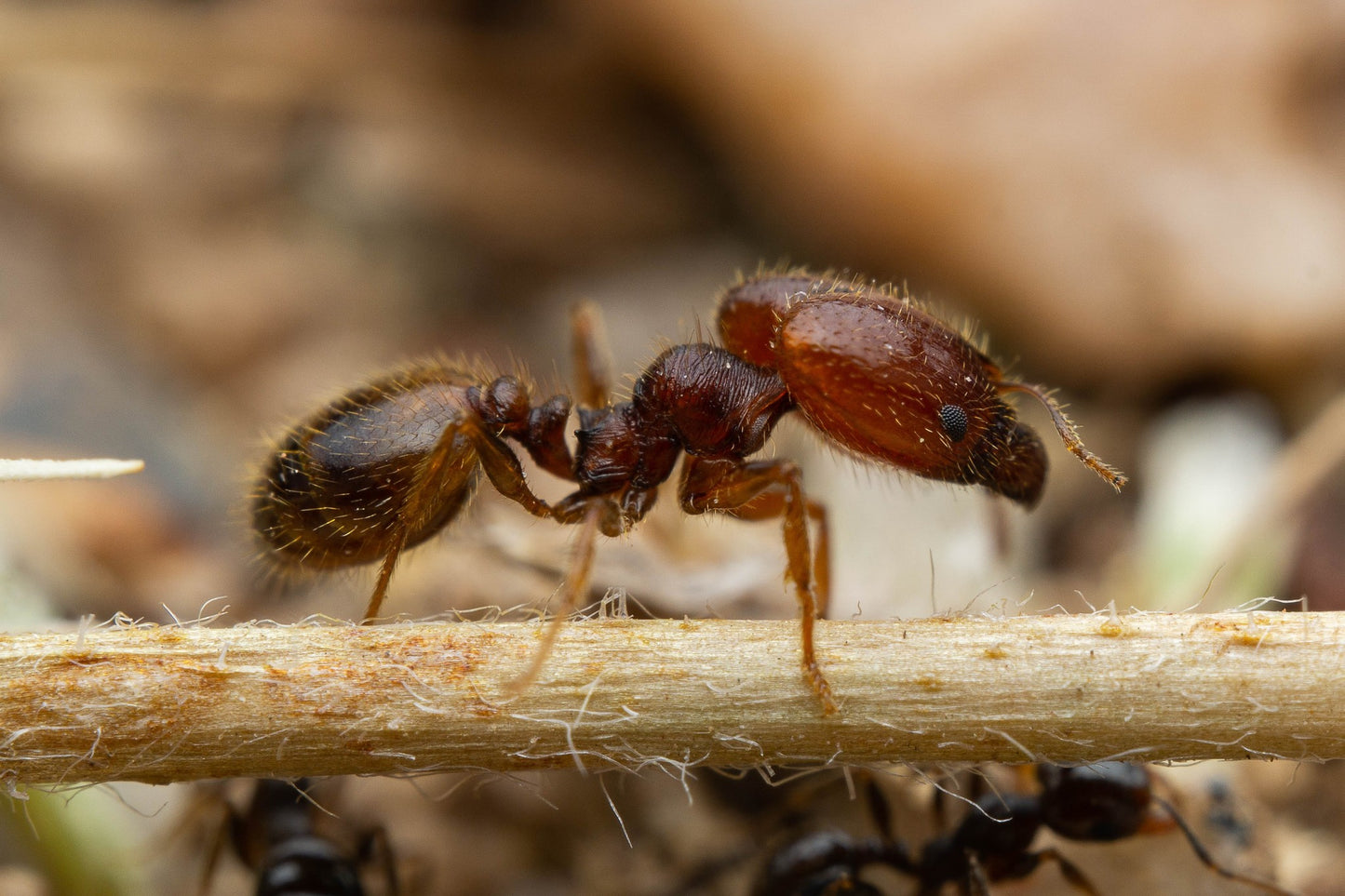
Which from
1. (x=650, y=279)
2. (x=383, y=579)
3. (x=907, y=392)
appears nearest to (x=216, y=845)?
(x=383, y=579)

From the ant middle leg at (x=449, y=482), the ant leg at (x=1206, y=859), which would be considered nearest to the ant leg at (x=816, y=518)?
the ant middle leg at (x=449, y=482)

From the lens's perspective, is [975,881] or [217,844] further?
[217,844]

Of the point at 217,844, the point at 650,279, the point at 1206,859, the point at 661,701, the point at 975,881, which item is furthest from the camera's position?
the point at 650,279

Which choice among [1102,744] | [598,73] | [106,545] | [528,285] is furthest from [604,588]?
[598,73]

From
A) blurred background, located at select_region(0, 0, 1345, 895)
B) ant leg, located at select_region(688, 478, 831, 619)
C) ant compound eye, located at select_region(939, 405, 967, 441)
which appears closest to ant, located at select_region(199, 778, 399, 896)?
blurred background, located at select_region(0, 0, 1345, 895)

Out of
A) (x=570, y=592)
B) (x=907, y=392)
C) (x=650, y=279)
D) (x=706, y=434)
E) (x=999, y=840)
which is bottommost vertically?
(x=999, y=840)

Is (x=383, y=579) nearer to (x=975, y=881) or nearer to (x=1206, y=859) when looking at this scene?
(x=975, y=881)
